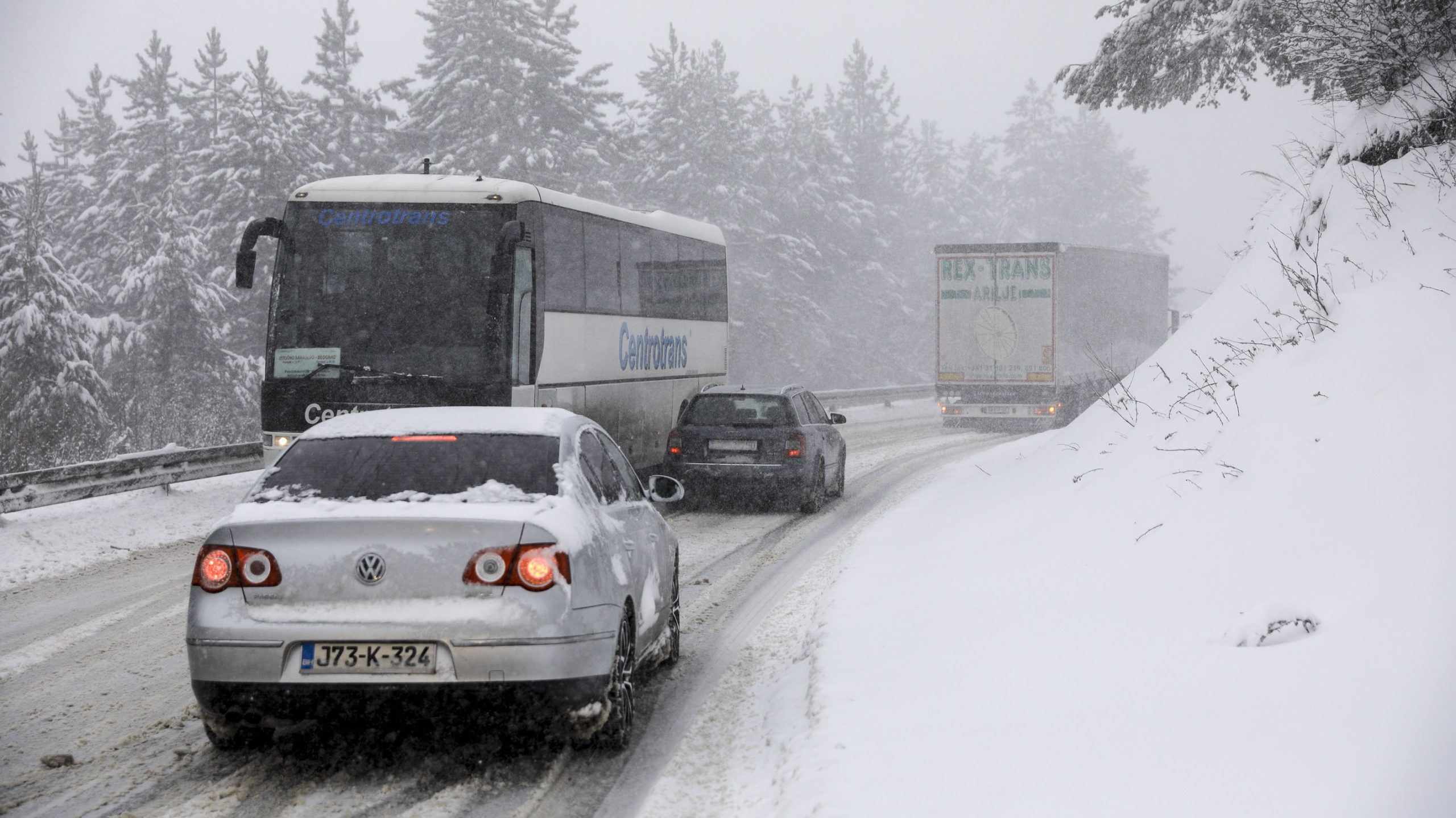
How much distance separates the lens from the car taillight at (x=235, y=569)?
5.12 metres

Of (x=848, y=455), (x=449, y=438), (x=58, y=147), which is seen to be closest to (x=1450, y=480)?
(x=449, y=438)

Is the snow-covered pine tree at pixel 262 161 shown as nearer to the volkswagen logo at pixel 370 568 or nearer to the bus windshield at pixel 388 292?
the bus windshield at pixel 388 292

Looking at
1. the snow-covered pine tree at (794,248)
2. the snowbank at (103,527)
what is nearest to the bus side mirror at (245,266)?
the snowbank at (103,527)

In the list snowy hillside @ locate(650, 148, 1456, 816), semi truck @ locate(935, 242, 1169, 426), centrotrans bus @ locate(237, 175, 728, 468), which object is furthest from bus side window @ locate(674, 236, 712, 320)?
semi truck @ locate(935, 242, 1169, 426)

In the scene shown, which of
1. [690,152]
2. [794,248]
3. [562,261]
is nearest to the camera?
[562,261]

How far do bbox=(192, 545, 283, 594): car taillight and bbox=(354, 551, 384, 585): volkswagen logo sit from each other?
1.10ft

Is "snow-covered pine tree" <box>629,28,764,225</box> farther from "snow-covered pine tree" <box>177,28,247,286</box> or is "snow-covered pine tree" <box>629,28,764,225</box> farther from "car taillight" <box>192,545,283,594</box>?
"car taillight" <box>192,545,283,594</box>

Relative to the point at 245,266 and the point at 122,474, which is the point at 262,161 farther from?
the point at 245,266

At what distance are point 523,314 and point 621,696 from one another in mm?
8045

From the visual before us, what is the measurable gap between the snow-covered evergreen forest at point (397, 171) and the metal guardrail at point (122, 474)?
6.93 m

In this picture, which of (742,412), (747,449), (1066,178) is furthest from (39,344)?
(1066,178)

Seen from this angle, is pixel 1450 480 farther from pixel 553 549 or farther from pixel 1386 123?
pixel 1386 123

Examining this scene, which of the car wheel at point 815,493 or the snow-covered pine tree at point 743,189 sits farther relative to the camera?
the snow-covered pine tree at point 743,189

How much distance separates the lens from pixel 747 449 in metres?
15.4
